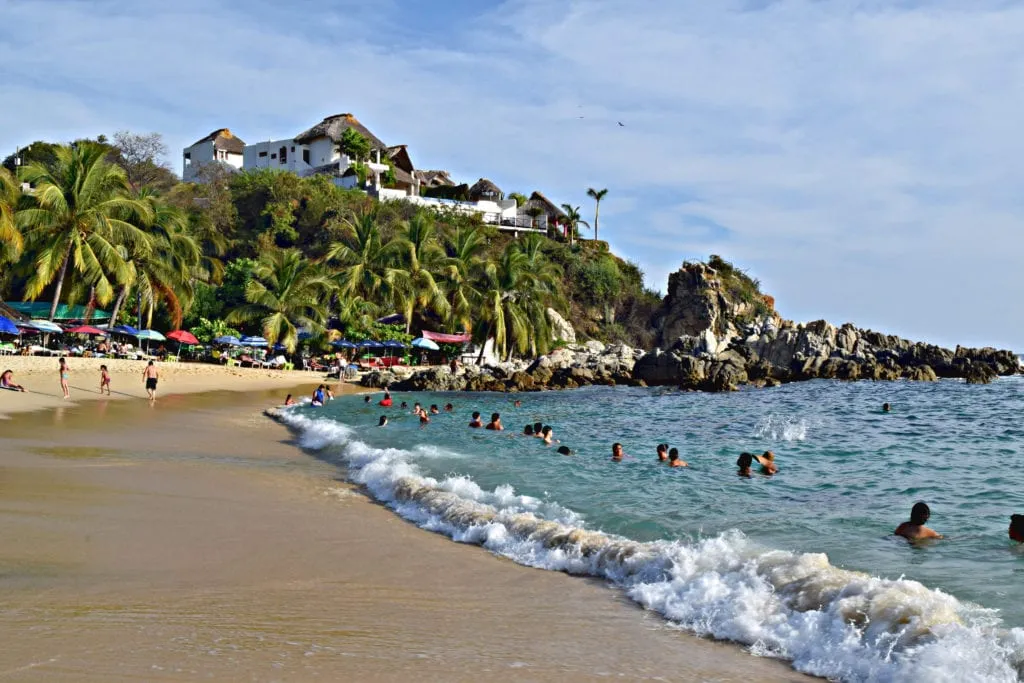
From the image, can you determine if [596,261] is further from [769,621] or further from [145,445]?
[769,621]

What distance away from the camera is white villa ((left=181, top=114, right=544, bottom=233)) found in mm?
67000

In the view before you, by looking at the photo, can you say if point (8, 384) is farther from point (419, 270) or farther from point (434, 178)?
point (434, 178)

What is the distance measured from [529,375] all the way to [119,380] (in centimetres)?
1968

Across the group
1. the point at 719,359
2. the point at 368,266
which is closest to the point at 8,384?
the point at 368,266

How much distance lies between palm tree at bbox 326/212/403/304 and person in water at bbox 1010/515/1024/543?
133ft

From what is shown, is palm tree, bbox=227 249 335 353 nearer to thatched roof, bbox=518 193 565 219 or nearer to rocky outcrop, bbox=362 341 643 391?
rocky outcrop, bbox=362 341 643 391

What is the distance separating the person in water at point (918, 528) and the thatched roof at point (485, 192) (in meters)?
63.9

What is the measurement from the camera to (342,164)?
68.3 meters

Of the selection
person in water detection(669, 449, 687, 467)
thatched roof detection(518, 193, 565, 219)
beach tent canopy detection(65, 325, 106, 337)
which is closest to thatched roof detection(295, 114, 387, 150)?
thatched roof detection(518, 193, 565, 219)

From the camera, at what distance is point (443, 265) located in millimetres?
49656

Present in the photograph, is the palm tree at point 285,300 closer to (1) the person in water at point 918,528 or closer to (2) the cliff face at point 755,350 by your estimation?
(2) the cliff face at point 755,350

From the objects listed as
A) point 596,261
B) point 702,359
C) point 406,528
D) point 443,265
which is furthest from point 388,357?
point 406,528

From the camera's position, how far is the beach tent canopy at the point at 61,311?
137ft

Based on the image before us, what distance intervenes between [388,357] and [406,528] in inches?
1551
